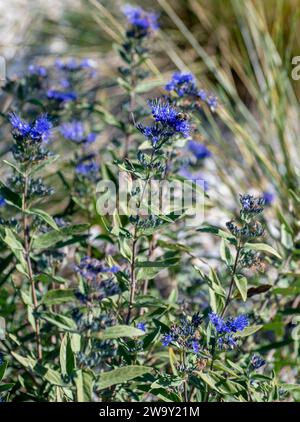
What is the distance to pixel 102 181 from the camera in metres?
1.87

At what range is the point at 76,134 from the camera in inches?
81.9

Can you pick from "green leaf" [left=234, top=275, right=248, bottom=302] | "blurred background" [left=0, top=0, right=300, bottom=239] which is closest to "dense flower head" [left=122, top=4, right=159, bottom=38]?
"blurred background" [left=0, top=0, right=300, bottom=239]

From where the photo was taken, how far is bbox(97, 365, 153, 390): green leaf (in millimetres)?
1271

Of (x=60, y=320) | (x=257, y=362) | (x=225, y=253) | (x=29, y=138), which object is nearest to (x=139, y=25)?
(x=29, y=138)

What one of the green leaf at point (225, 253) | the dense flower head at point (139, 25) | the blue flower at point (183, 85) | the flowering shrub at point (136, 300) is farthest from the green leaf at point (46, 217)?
the dense flower head at point (139, 25)

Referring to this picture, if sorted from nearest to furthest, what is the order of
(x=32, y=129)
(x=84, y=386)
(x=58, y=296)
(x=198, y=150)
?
1. (x=84, y=386)
2. (x=32, y=129)
3. (x=58, y=296)
4. (x=198, y=150)

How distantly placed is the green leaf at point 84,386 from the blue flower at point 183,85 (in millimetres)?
747

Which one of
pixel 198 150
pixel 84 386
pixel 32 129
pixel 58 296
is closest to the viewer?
pixel 84 386

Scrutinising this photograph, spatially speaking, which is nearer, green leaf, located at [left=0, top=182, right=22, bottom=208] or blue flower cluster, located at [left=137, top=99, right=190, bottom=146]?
blue flower cluster, located at [left=137, top=99, right=190, bottom=146]

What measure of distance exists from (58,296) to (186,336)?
1.06ft

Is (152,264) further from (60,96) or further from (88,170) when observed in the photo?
(60,96)

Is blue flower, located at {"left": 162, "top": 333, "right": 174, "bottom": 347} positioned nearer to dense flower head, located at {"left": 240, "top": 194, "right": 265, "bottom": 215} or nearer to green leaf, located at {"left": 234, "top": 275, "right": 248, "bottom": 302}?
green leaf, located at {"left": 234, "top": 275, "right": 248, "bottom": 302}

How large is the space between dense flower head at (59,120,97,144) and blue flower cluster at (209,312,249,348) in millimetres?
923

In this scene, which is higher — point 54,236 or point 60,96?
point 60,96
